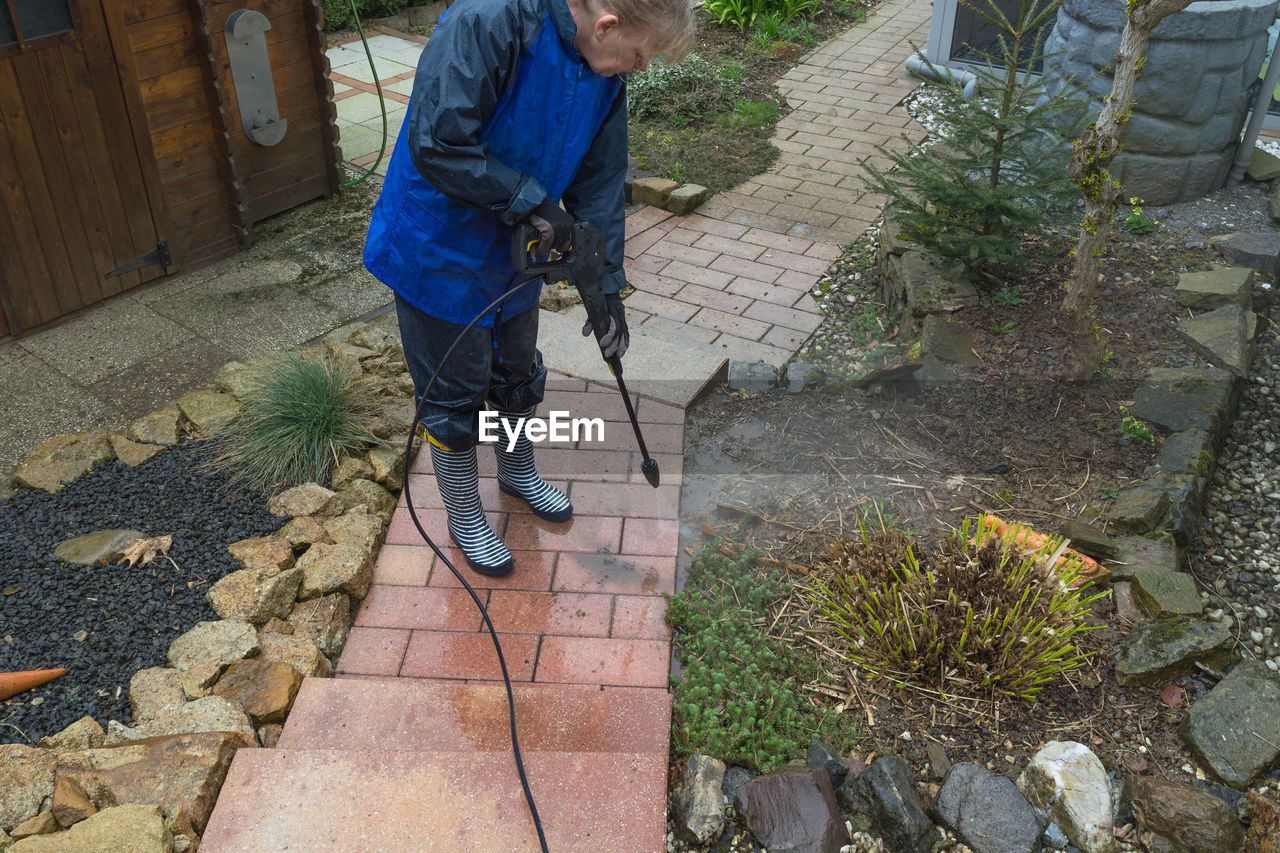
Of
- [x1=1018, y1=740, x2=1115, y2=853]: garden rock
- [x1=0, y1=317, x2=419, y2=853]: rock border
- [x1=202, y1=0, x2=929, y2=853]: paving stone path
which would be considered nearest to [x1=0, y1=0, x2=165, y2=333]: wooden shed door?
[x1=0, y1=317, x2=419, y2=853]: rock border

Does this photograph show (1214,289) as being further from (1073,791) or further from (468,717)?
(468,717)

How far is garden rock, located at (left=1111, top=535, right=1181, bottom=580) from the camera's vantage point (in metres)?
2.81

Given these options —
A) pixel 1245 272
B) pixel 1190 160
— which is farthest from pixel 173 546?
pixel 1190 160

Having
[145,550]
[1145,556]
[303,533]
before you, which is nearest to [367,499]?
[303,533]

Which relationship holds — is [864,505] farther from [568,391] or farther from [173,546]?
[173,546]

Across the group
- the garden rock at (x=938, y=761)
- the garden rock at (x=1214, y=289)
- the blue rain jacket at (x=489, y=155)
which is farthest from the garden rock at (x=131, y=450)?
the garden rock at (x=1214, y=289)

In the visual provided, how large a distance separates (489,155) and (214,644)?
4.89 ft

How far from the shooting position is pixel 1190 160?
4996mm

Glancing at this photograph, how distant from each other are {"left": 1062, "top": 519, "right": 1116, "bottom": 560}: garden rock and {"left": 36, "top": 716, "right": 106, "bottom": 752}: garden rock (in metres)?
2.65

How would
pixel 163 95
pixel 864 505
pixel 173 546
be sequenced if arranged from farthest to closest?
pixel 163 95 → pixel 864 505 → pixel 173 546

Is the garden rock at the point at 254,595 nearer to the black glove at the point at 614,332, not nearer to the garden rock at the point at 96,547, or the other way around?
the garden rock at the point at 96,547

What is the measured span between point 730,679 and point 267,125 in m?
3.81

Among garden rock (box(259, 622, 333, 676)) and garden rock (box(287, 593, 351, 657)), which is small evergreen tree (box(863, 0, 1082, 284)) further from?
garden rock (box(259, 622, 333, 676))

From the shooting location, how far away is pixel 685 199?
5.35 metres
